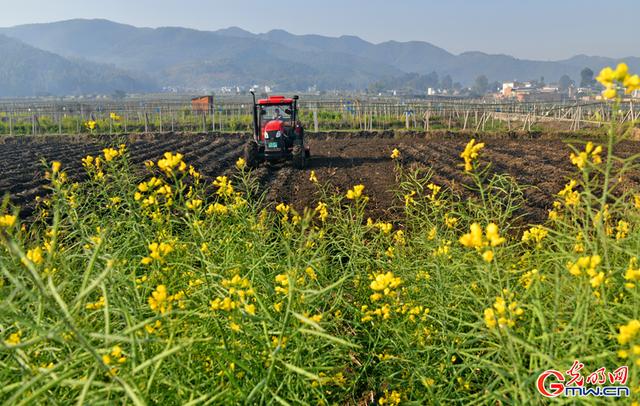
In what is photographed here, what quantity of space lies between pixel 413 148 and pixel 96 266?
1770 centimetres

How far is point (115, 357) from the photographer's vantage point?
156 cm

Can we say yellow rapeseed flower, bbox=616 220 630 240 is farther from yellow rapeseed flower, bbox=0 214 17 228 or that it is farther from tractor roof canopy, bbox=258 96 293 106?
tractor roof canopy, bbox=258 96 293 106

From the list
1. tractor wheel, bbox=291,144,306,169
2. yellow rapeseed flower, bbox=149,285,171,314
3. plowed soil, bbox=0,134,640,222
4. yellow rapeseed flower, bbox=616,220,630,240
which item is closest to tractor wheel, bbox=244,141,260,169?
plowed soil, bbox=0,134,640,222

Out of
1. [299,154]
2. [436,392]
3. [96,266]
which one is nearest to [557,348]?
[436,392]

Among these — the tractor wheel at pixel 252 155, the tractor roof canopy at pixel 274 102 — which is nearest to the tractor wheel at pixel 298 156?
the tractor wheel at pixel 252 155

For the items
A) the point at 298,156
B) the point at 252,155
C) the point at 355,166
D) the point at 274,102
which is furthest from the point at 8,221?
the point at 355,166

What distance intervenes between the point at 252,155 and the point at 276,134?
0.92 meters

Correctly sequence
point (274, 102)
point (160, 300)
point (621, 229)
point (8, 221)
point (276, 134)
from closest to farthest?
point (160, 300)
point (8, 221)
point (621, 229)
point (276, 134)
point (274, 102)

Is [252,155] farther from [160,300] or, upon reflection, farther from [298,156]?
[160,300]

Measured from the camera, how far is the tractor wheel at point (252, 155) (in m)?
13.5

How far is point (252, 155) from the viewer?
44.8ft

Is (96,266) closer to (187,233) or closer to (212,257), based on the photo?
(212,257)

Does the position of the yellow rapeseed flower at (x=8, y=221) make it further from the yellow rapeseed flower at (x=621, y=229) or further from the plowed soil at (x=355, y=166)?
the plowed soil at (x=355, y=166)

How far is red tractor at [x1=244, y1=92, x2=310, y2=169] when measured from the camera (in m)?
13.8
